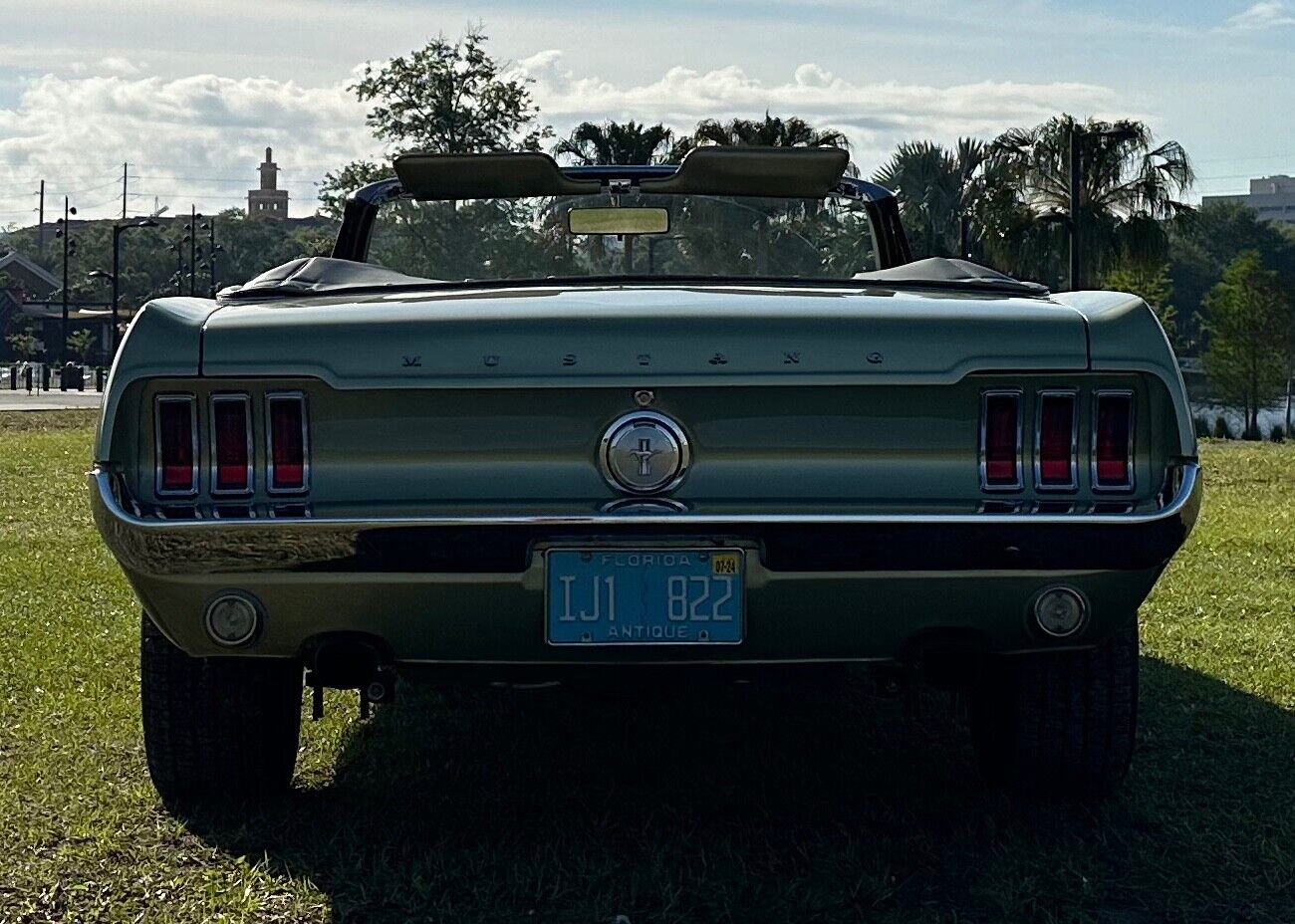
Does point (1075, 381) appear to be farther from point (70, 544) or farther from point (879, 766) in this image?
point (70, 544)

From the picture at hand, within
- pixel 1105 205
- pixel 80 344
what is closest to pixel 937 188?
pixel 1105 205

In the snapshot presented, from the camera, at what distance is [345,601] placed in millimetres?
3529

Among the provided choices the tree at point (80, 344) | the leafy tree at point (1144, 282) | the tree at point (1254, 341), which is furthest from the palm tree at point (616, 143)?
the tree at point (80, 344)

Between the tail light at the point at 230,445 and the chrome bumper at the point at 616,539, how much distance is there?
0.33ft

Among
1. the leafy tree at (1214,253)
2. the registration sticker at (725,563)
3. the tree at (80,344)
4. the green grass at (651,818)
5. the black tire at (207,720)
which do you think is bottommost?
the green grass at (651,818)

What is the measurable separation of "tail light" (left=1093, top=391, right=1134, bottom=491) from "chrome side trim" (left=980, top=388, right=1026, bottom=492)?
0.14 m

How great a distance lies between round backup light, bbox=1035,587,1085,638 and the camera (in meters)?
3.60

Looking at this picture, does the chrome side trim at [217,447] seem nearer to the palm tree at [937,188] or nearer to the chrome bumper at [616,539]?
the chrome bumper at [616,539]

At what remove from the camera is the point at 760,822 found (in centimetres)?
407

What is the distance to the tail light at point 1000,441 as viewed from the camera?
11.6 ft

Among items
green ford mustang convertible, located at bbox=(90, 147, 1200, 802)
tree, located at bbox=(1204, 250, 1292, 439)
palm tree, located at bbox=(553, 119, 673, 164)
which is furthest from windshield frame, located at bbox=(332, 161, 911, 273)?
tree, located at bbox=(1204, 250, 1292, 439)

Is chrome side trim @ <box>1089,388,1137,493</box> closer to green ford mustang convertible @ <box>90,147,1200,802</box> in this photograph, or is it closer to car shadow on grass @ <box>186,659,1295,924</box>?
green ford mustang convertible @ <box>90,147,1200,802</box>

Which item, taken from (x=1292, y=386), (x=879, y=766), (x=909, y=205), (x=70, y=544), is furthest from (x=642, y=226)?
(x=1292, y=386)

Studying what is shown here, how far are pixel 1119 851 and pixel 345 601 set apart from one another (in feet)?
5.56
